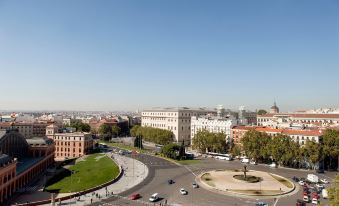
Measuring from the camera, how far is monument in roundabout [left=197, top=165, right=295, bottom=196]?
7544cm

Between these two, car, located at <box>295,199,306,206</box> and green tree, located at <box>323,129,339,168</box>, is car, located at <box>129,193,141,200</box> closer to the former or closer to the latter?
car, located at <box>295,199,306,206</box>

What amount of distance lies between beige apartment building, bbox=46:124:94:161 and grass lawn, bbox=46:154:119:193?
59.2 feet

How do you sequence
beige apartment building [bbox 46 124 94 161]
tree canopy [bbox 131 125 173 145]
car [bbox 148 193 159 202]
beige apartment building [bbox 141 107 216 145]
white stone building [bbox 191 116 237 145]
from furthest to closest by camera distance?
beige apartment building [bbox 141 107 216 145]
tree canopy [bbox 131 125 173 145]
white stone building [bbox 191 116 237 145]
beige apartment building [bbox 46 124 94 161]
car [bbox 148 193 159 202]

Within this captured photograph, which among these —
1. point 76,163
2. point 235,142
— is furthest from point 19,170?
point 235,142

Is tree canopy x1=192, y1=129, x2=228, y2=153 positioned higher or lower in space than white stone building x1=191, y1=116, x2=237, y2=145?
lower

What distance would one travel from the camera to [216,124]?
155875mm

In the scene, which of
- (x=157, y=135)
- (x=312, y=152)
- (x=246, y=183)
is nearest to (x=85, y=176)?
(x=246, y=183)

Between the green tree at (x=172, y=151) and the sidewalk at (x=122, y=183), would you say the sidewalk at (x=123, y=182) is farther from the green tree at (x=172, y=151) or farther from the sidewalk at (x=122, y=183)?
the green tree at (x=172, y=151)

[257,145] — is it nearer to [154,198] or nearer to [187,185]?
[187,185]

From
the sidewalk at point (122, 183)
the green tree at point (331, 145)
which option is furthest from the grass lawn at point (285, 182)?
the sidewalk at point (122, 183)

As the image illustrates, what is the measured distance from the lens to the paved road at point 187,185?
223ft

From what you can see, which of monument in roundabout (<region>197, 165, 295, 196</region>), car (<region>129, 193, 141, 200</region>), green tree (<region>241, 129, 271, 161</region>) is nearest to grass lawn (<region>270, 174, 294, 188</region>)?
monument in roundabout (<region>197, 165, 295, 196</region>)

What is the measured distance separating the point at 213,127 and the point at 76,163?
70.9 meters

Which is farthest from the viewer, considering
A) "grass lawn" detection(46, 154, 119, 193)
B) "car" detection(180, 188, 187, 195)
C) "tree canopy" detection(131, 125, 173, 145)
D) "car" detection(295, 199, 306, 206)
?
"tree canopy" detection(131, 125, 173, 145)
